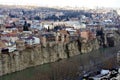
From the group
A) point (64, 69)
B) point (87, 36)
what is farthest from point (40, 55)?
point (87, 36)

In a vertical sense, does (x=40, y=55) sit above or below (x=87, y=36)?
above

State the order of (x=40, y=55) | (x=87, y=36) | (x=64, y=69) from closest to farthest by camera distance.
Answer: (x=64, y=69), (x=40, y=55), (x=87, y=36)

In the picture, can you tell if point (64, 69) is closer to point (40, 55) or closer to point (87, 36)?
point (40, 55)

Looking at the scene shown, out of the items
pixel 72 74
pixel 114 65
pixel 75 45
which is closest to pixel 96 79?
pixel 72 74

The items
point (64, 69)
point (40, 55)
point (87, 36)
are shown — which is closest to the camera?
point (64, 69)

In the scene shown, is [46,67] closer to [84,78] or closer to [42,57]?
[42,57]

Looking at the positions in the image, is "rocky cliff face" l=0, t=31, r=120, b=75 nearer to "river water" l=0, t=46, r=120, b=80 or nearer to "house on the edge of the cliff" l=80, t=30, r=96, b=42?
"river water" l=0, t=46, r=120, b=80

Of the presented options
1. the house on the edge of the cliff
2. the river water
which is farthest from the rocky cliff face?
the house on the edge of the cliff

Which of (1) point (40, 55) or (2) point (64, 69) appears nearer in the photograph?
(2) point (64, 69)

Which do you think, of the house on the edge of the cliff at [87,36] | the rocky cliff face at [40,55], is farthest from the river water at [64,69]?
the house on the edge of the cliff at [87,36]

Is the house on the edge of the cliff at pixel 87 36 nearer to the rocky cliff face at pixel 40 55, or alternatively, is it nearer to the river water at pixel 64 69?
the rocky cliff face at pixel 40 55
